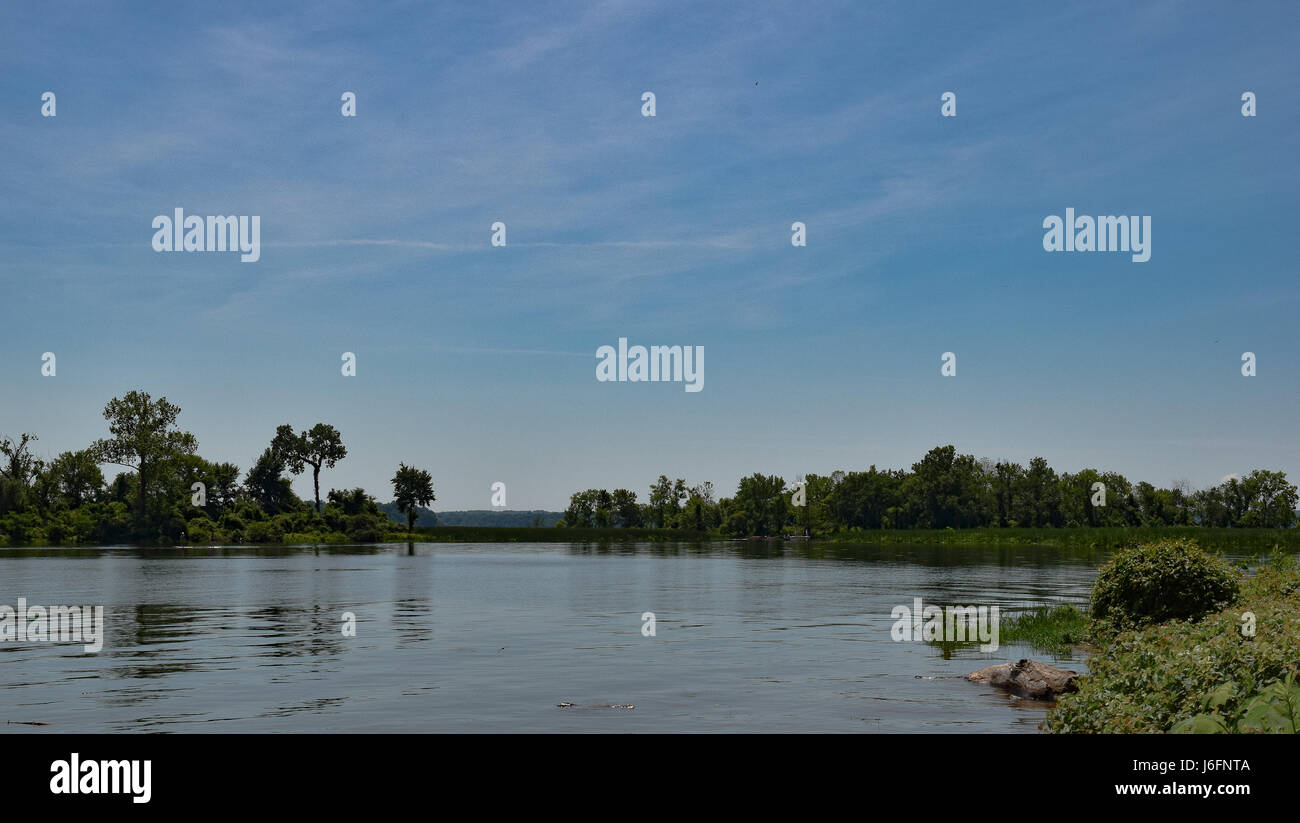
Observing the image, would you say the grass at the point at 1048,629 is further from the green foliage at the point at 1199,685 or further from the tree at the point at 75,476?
the tree at the point at 75,476

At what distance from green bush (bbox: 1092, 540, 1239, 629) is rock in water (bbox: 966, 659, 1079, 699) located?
586cm

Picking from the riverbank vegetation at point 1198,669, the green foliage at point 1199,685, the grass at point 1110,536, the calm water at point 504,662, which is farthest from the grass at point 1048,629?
the grass at point 1110,536

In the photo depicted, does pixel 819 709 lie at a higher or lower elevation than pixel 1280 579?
lower

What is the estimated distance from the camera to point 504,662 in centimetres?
3025

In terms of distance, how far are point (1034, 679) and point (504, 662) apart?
49.4ft

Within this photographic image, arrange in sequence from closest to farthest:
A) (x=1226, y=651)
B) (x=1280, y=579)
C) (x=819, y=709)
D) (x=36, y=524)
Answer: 1. (x=1226, y=651)
2. (x=819, y=709)
3. (x=1280, y=579)
4. (x=36, y=524)

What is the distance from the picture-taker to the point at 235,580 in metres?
70.8

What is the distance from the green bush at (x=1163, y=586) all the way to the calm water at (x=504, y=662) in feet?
9.32

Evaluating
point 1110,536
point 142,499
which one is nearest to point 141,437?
point 142,499

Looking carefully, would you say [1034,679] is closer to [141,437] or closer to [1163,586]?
[1163,586]

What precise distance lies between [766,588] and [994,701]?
42642mm
